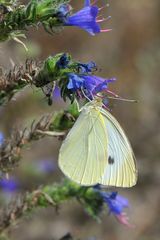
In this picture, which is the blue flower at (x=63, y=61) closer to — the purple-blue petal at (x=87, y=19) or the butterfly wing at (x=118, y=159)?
the purple-blue petal at (x=87, y=19)

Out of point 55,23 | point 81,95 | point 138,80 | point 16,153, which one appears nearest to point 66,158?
point 16,153

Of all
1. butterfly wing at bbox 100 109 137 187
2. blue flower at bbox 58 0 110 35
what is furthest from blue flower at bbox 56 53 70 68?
butterfly wing at bbox 100 109 137 187

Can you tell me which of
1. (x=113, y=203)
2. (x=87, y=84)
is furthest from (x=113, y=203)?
(x=87, y=84)

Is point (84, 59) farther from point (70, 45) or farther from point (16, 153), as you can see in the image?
point (16, 153)

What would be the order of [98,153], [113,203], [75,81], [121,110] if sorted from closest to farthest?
[75,81] < [98,153] < [113,203] < [121,110]

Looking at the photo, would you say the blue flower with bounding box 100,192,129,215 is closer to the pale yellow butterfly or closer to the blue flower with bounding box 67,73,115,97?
the pale yellow butterfly

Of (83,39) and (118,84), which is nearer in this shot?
(118,84)

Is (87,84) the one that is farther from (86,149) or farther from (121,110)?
(121,110)
